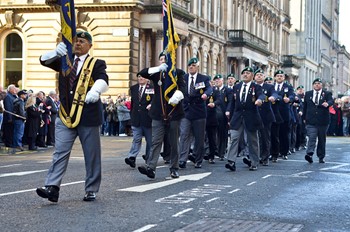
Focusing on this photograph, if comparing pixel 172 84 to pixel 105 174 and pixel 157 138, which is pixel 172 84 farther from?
pixel 105 174

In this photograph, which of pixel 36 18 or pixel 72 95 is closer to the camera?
pixel 72 95

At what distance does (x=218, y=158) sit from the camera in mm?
19891

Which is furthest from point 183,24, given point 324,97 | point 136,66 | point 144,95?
point 144,95

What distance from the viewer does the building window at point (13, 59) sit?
42062 mm

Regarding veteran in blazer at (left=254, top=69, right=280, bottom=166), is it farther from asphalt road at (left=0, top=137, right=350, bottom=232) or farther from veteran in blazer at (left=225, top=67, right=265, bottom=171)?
veteran in blazer at (left=225, top=67, right=265, bottom=171)

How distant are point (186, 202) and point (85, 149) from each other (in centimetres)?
142

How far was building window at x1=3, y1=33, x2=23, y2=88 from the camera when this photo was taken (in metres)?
42.1

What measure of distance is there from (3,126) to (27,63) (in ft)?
63.9

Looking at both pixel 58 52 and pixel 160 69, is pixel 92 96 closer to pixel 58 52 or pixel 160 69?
pixel 58 52

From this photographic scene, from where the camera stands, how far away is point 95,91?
9.73 m

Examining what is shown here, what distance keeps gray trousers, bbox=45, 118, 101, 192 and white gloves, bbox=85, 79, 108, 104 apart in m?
0.49

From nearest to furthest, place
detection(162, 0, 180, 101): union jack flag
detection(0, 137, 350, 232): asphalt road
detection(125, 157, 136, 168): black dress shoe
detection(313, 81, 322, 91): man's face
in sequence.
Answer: detection(0, 137, 350, 232): asphalt road → detection(162, 0, 180, 101): union jack flag → detection(125, 157, 136, 168): black dress shoe → detection(313, 81, 322, 91): man's face

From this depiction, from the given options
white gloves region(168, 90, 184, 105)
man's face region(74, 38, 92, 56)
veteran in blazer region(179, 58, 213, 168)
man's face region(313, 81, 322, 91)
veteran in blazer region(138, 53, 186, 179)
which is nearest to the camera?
man's face region(74, 38, 92, 56)

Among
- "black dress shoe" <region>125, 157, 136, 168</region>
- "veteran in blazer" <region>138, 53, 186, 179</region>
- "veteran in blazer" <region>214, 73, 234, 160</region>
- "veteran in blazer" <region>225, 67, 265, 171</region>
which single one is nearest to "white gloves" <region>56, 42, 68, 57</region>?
"veteran in blazer" <region>138, 53, 186, 179</region>
